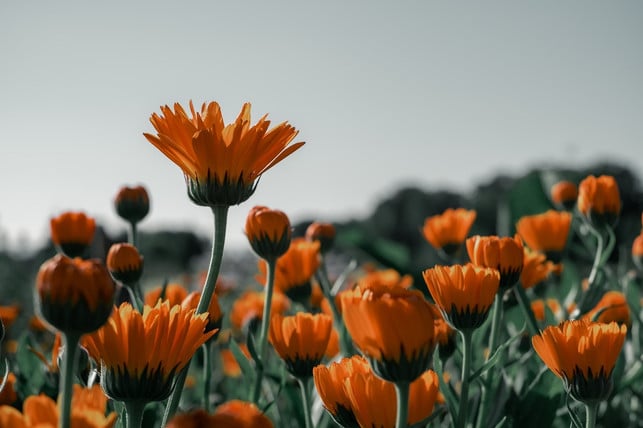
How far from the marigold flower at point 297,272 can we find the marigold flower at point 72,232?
1.70 ft

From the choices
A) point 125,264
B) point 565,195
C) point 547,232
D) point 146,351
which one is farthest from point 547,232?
point 146,351

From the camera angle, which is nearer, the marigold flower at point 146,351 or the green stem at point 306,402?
the marigold flower at point 146,351

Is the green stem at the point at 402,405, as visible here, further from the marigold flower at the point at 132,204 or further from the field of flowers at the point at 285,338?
the marigold flower at the point at 132,204

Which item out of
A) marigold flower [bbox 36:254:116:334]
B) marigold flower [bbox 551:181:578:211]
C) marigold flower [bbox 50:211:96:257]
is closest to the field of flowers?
marigold flower [bbox 36:254:116:334]

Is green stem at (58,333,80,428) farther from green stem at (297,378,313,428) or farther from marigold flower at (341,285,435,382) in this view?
green stem at (297,378,313,428)

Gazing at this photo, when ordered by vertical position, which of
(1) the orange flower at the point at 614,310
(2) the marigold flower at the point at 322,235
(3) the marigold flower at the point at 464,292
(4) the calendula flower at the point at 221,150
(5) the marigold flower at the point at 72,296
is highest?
(4) the calendula flower at the point at 221,150

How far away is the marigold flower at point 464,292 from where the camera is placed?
95 centimetres

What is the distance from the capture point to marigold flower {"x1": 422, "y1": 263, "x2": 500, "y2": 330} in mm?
955

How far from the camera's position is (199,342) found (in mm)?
769

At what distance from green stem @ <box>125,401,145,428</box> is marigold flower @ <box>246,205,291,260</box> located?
1.91ft

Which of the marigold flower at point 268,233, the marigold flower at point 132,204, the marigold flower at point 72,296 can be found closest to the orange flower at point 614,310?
the marigold flower at point 268,233

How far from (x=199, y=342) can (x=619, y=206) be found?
1330 millimetres

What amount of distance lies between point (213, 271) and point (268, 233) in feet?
1.47

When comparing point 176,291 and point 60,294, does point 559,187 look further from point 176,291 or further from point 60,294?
point 60,294
